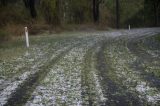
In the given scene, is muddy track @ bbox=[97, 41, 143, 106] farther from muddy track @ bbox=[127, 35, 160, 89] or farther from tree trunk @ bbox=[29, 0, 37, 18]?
tree trunk @ bbox=[29, 0, 37, 18]

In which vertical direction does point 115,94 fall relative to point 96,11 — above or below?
below

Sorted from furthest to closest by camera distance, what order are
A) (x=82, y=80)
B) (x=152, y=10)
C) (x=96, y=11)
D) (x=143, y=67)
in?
(x=152, y=10), (x=96, y=11), (x=143, y=67), (x=82, y=80)

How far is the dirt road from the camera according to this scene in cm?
755

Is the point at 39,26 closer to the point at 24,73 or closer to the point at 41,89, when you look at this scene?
the point at 24,73

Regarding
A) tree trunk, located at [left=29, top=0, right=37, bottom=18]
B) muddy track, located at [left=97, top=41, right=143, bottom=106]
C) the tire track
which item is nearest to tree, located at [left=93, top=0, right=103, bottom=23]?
tree trunk, located at [left=29, top=0, right=37, bottom=18]

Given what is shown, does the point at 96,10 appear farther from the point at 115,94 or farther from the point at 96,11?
the point at 115,94

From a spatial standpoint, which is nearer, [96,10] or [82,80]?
[82,80]

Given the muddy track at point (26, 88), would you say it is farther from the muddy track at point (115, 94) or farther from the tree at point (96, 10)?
the tree at point (96, 10)

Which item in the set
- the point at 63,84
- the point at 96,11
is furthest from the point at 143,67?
the point at 96,11

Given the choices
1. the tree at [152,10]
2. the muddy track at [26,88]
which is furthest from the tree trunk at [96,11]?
the muddy track at [26,88]

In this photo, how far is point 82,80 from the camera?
9.59 meters

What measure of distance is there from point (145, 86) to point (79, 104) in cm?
232

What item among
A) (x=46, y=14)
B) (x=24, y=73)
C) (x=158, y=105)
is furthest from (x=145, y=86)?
(x=46, y=14)

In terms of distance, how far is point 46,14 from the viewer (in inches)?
1684
